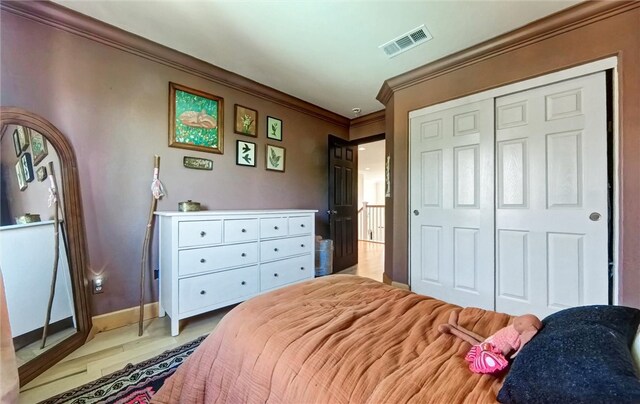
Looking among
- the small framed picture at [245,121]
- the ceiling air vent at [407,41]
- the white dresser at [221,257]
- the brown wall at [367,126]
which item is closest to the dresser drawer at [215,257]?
the white dresser at [221,257]

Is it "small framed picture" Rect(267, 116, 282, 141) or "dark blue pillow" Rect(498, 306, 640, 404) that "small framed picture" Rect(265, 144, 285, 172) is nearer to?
"small framed picture" Rect(267, 116, 282, 141)

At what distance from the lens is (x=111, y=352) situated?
1784mm

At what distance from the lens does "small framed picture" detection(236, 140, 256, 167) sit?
293 centimetres

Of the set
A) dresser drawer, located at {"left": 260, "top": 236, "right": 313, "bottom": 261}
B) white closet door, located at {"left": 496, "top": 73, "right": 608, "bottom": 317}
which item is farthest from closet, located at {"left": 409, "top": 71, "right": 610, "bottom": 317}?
dresser drawer, located at {"left": 260, "top": 236, "right": 313, "bottom": 261}

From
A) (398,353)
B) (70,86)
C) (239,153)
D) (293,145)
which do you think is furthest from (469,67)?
(70,86)

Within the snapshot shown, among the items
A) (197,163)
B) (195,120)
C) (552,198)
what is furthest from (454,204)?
(195,120)

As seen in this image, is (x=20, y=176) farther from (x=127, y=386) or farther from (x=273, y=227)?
(x=273, y=227)

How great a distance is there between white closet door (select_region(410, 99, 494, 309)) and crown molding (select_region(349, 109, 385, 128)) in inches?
40.5

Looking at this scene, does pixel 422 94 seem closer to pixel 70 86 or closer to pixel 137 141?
pixel 137 141

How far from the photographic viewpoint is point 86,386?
4.70 ft

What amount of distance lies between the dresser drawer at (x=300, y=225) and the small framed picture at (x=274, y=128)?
3.77 ft

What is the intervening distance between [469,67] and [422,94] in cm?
48

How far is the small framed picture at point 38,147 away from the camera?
5.79 feet

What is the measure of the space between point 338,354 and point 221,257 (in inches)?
68.7
